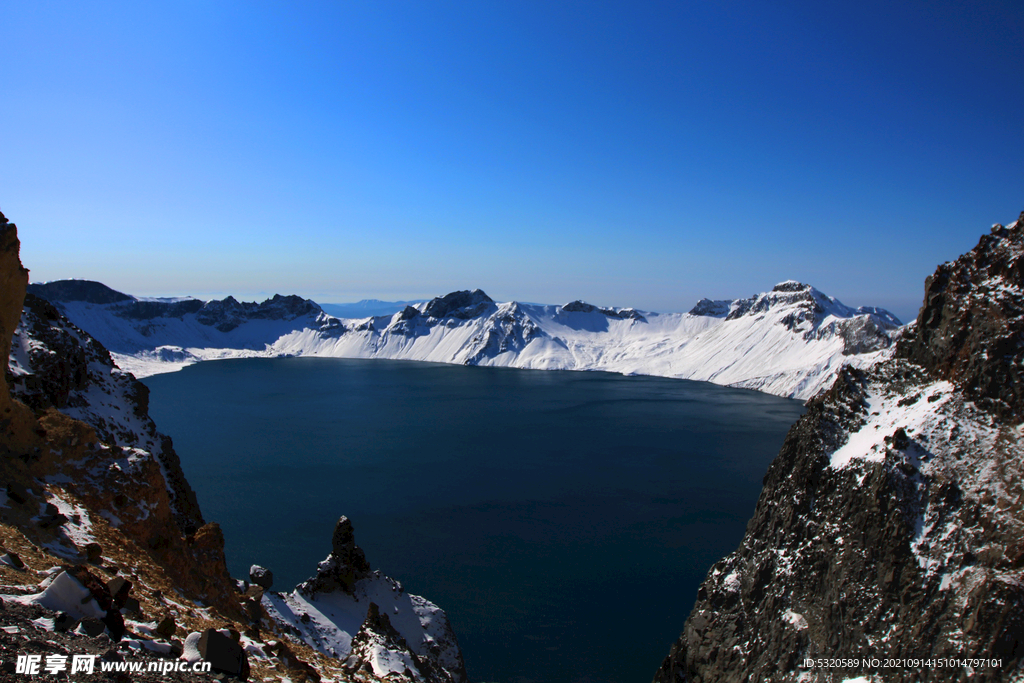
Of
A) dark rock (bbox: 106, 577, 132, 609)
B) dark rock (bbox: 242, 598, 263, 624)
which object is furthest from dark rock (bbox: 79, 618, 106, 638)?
dark rock (bbox: 242, 598, 263, 624)

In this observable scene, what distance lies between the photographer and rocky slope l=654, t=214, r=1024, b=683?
62.0 ft

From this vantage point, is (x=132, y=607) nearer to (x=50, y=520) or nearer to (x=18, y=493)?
(x=50, y=520)

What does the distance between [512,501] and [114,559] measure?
4755 centimetres

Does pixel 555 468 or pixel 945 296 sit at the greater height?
pixel 945 296

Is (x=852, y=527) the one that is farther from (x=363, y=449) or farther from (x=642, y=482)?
(x=363, y=449)

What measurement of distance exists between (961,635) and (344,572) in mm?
28291

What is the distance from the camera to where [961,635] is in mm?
18219

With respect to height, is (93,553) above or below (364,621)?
above

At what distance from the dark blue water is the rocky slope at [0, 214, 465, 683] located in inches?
418

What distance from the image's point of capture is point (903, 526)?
21.5 metres

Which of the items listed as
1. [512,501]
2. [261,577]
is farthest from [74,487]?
[512,501]

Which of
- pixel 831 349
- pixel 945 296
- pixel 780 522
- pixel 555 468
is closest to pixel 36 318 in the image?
pixel 780 522

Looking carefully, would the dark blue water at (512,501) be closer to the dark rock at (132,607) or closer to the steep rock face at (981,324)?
the steep rock face at (981,324)

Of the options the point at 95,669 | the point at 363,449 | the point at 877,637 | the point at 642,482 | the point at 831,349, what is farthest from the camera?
the point at 831,349
